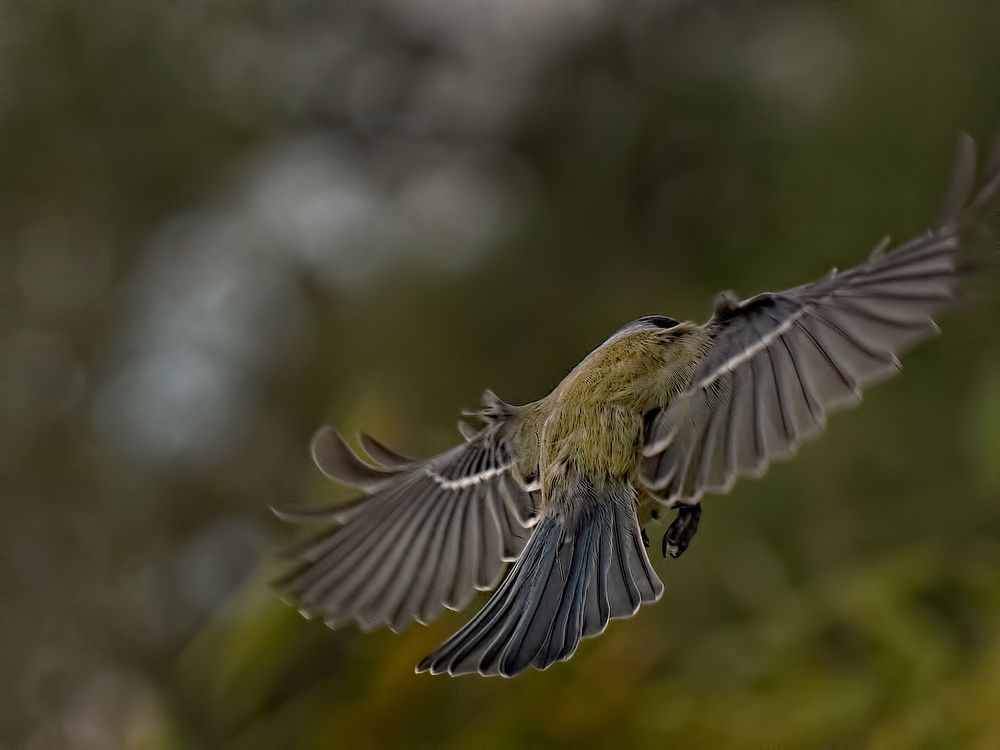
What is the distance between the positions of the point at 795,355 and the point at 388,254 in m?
2.66

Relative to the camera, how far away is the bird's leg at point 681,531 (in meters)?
1.22

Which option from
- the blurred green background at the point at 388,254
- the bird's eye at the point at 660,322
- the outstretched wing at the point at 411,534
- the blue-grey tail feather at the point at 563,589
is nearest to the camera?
the blue-grey tail feather at the point at 563,589

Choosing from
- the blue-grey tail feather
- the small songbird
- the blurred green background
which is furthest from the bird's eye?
the blurred green background

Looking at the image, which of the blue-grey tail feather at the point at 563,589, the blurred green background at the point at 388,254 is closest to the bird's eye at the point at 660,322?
the blue-grey tail feather at the point at 563,589

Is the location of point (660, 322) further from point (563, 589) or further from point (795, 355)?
point (563, 589)

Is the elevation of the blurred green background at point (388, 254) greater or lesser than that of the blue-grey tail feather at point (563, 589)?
greater

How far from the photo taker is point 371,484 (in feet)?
5.72

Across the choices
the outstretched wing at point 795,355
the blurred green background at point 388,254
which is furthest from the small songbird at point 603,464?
the blurred green background at point 388,254

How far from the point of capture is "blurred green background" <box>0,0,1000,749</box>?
311 cm

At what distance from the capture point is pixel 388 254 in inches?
148

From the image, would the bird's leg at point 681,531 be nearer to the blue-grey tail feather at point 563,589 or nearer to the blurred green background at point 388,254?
the blue-grey tail feather at point 563,589

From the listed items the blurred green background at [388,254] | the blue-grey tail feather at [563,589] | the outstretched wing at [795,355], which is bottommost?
the blue-grey tail feather at [563,589]

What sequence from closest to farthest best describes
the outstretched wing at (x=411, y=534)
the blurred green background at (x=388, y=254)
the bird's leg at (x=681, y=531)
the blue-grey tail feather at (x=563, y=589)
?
the blue-grey tail feather at (x=563, y=589)
the bird's leg at (x=681, y=531)
the outstretched wing at (x=411, y=534)
the blurred green background at (x=388, y=254)

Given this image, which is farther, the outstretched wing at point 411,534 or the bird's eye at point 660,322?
the outstretched wing at point 411,534
